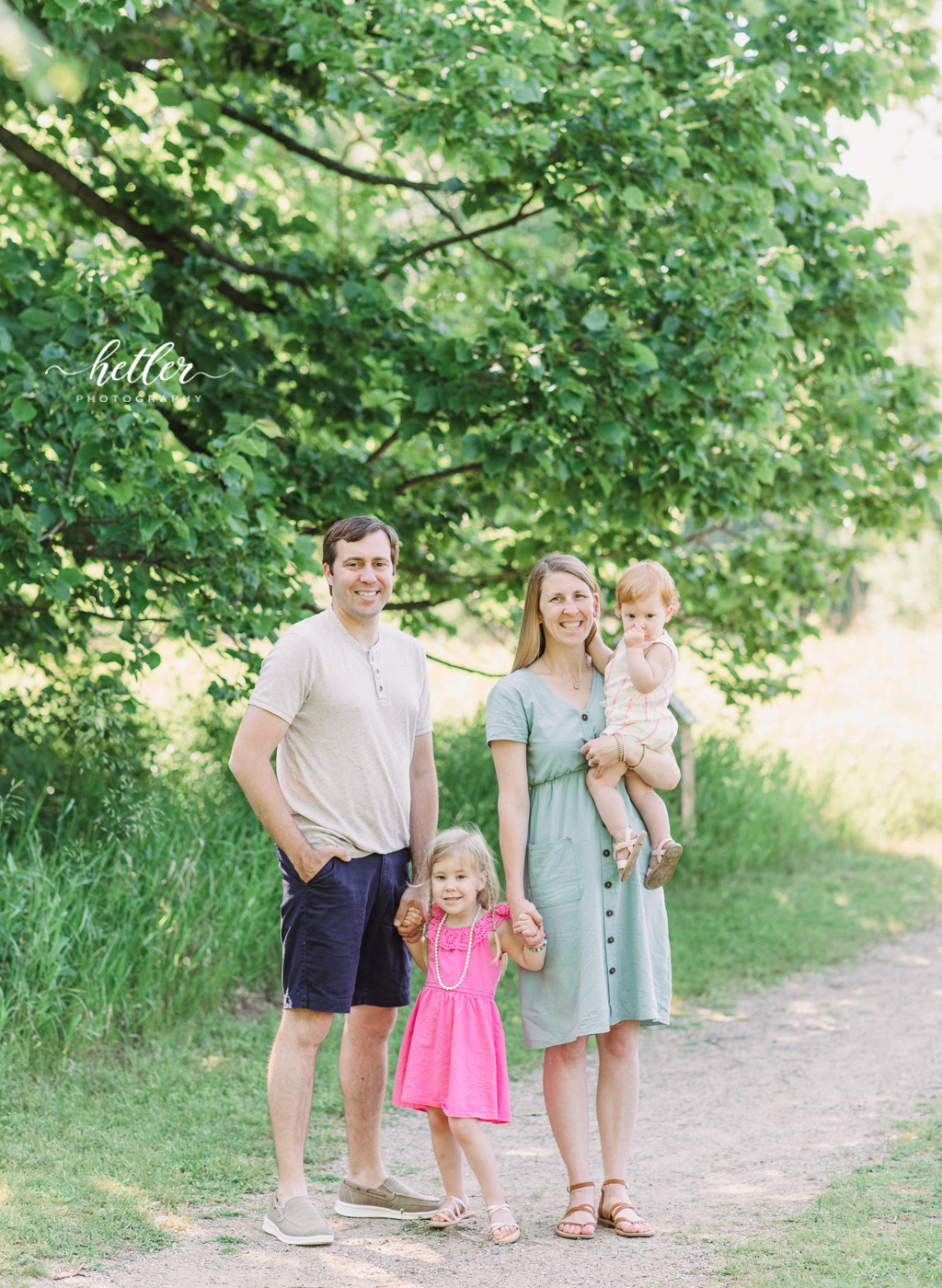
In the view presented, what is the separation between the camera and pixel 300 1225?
3.35m

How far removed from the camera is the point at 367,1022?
11.8ft

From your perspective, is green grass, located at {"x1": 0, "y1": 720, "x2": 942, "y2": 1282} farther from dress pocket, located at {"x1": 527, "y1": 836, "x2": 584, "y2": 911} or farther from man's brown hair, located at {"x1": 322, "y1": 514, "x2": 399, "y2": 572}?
man's brown hair, located at {"x1": 322, "y1": 514, "x2": 399, "y2": 572}

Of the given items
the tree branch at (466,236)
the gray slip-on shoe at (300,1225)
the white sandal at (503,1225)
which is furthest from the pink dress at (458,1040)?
the tree branch at (466,236)

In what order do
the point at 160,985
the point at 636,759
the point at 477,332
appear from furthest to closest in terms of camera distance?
the point at 477,332 < the point at 160,985 < the point at 636,759

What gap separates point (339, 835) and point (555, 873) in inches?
24.5

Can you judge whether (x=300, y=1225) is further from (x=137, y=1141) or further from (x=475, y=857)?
(x=475, y=857)

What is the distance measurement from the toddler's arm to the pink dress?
0.16 ft

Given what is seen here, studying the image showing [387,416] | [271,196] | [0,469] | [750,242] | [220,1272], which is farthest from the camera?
[271,196]

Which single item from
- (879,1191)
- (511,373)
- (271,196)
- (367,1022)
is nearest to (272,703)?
(367,1022)

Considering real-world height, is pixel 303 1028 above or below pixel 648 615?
below

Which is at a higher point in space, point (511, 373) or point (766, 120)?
point (766, 120)

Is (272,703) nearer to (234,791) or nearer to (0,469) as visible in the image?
(0,469)

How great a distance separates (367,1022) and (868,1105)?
2255 mm

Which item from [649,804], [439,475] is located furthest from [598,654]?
[439,475]
